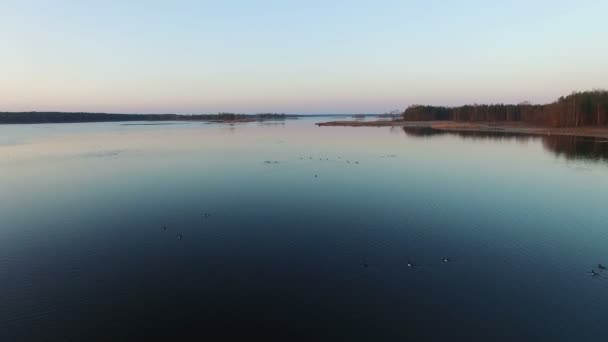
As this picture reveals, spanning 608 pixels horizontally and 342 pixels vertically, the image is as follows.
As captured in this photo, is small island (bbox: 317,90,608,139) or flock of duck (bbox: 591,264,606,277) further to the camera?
small island (bbox: 317,90,608,139)

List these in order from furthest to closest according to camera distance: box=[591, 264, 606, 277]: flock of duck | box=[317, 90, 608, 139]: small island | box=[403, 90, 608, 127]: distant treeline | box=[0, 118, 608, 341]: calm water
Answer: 1. box=[403, 90, 608, 127]: distant treeline
2. box=[317, 90, 608, 139]: small island
3. box=[591, 264, 606, 277]: flock of duck
4. box=[0, 118, 608, 341]: calm water

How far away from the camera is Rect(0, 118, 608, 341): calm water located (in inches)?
264

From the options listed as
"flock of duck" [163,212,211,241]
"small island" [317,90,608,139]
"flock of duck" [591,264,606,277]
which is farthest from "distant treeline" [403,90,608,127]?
"flock of duck" [163,212,211,241]

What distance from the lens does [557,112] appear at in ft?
202

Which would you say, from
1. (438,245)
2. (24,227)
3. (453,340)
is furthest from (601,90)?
(24,227)

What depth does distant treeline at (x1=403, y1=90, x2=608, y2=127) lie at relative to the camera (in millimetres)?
59156

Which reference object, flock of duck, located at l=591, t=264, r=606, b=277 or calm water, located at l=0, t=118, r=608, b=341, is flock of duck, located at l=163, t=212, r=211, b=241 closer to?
calm water, located at l=0, t=118, r=608, b=341

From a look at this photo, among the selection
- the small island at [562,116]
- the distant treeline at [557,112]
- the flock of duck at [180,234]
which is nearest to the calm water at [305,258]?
the flock of duck at [180,234]

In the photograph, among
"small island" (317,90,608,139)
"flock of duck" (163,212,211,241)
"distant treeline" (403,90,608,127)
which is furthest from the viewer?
"distant treeline" (403,90,608,127)

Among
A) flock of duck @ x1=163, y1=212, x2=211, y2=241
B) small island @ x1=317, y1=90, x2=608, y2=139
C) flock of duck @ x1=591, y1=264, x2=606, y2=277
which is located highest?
small island @ x1=317, y1=90, x2=608, y2=139

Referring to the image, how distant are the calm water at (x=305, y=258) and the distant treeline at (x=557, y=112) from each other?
5136cm

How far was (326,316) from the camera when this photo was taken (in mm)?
6918

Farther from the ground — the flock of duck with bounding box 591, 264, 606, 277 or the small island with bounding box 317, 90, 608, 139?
the small island with bounding box 317, 90, 608, 139

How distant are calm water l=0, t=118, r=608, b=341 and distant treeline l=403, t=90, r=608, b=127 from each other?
168ft
